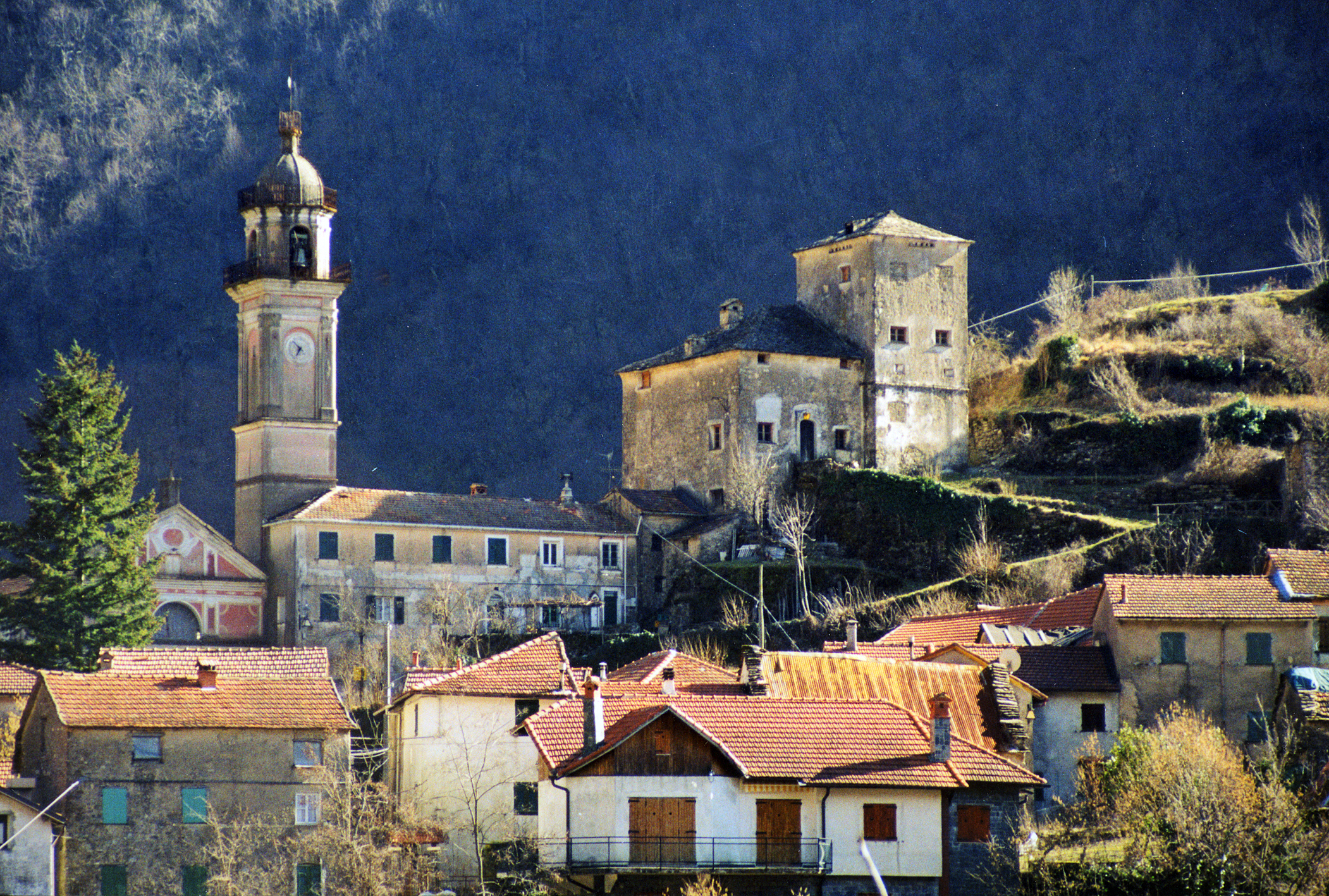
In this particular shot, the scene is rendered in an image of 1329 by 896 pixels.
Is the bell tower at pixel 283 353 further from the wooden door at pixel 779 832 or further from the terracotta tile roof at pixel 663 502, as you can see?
the wooden door at pixel 779 832

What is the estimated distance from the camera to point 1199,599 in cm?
4531

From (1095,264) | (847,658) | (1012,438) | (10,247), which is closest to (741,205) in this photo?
(1095,264)

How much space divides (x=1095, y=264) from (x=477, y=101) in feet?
103

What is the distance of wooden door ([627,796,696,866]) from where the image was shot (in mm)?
36375

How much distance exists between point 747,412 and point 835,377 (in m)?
3.14

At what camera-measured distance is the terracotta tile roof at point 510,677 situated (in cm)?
4275

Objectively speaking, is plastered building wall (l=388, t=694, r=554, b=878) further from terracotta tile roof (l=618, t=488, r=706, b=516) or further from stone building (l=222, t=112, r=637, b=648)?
terracotta tile roof (l=618, t=488, r=706, b=516)

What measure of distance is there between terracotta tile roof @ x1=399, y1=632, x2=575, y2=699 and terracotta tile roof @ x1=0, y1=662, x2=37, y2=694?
8.30 meters

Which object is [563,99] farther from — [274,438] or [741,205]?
[274,438]

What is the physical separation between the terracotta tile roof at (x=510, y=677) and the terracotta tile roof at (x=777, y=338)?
20133 millimetres

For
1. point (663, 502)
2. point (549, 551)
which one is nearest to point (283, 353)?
point (549, 551)

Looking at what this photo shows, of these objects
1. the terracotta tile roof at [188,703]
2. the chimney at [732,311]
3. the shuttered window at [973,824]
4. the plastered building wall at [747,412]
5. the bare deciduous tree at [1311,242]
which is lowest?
the shuttered window at [973,824]

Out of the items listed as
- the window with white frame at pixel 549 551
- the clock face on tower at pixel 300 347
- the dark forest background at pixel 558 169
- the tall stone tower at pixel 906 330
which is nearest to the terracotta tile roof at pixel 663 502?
the window with white frame at pixel 549 551

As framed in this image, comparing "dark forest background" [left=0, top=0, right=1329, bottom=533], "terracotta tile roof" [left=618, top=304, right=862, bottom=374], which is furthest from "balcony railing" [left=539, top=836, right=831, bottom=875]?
"dark forest background" [left=0, top=0, right=1329, bottom=533]
